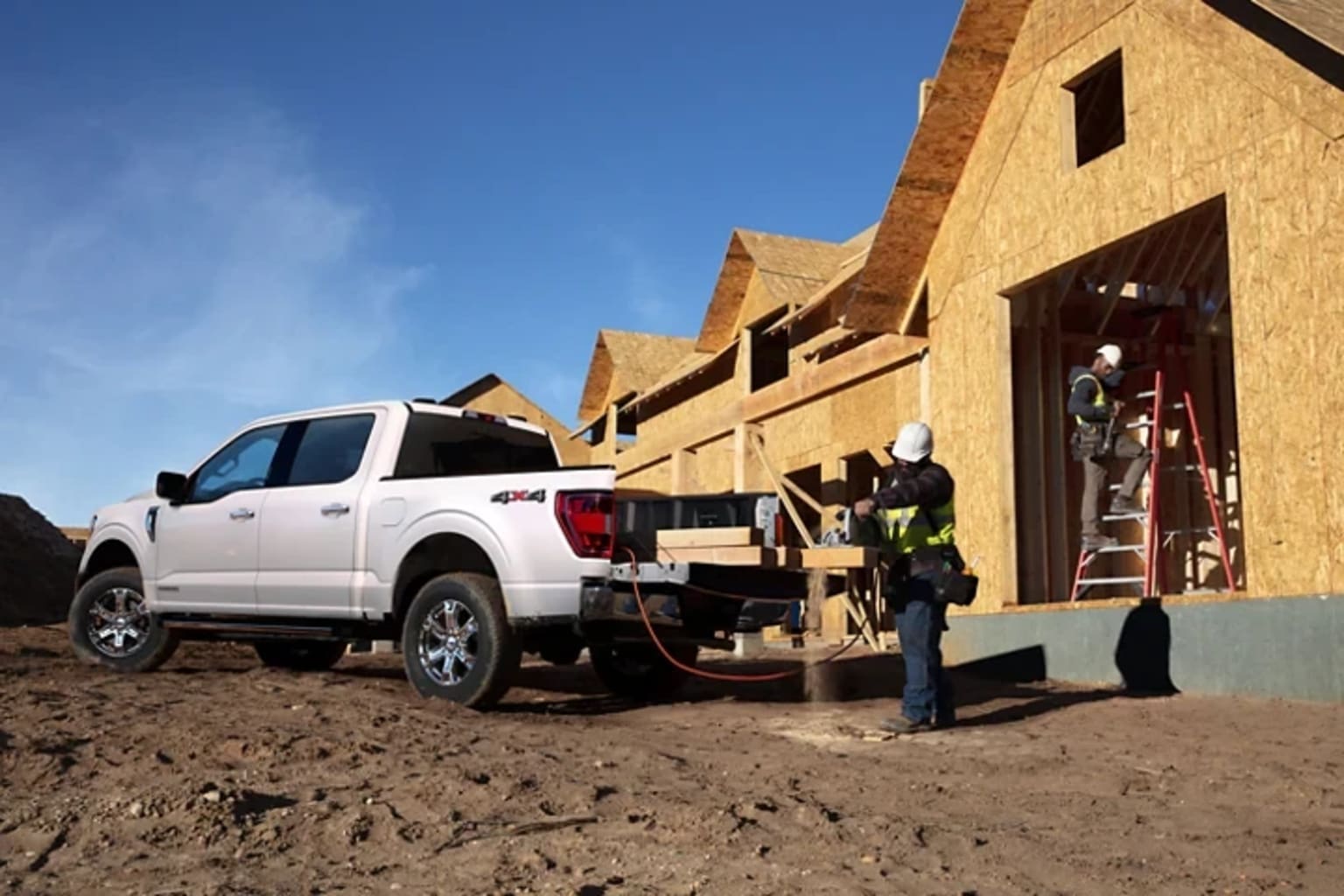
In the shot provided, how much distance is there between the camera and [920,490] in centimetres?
825

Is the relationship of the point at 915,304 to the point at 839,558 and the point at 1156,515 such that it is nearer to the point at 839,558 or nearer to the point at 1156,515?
the point at 1156,515

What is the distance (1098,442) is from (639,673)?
191 inches

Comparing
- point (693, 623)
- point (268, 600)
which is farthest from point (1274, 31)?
point (268, 600)

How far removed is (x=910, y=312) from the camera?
13.8 m

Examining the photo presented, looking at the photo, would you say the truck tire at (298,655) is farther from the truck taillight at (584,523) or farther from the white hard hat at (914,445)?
the white hard hat at (914,445)

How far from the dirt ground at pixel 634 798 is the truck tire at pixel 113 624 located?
131cm

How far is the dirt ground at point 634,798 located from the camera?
182 inches

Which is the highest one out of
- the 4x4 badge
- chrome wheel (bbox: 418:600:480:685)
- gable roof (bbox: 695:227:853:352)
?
gable roof (bbox: 695:227:853:352)

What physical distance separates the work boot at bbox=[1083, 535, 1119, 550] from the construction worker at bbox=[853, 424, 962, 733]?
4058 millimetres

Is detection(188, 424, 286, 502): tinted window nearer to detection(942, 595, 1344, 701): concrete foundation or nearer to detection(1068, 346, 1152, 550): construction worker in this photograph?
detection(942, 595, 1344, 701): concrete foundation

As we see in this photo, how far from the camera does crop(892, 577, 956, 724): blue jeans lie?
323 inches

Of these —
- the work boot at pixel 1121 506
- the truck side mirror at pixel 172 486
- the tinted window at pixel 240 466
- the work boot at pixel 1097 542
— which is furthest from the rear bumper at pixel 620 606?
the work boot at pixel 1121 506

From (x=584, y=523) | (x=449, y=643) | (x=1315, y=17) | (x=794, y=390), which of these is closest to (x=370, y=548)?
(x=449, y=643)

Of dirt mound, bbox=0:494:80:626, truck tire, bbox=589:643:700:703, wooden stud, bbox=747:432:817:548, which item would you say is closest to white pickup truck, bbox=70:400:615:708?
truck tire, bbox=589:643:700:703
